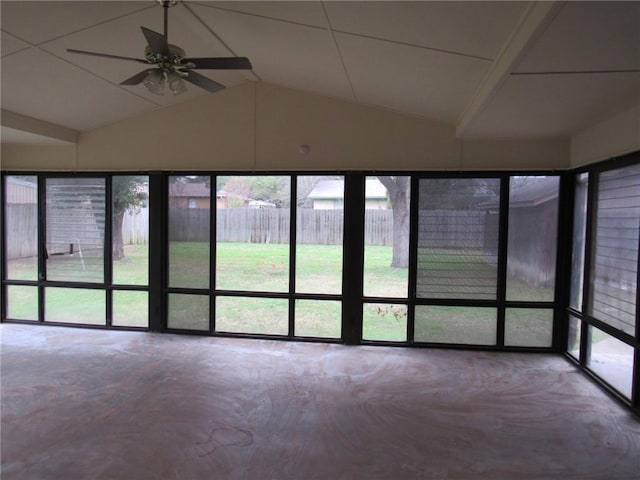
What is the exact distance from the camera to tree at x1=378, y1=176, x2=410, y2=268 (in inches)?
189

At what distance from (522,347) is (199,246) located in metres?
4.12

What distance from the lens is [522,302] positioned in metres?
4.63

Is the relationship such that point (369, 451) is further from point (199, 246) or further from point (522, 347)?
point (199, 246)

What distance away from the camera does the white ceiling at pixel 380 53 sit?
7.47 feet

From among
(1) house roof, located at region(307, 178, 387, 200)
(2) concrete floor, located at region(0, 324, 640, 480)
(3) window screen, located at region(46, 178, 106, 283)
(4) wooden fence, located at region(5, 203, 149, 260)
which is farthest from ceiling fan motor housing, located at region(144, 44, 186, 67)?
(4) wooden fence, located at region(5, 203, 149, 260)

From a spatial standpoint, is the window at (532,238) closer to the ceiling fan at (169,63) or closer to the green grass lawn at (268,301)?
the green grass lawn at (268,301)

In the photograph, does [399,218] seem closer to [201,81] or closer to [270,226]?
[270,226]

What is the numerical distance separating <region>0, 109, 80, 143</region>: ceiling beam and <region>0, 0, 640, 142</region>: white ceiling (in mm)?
85

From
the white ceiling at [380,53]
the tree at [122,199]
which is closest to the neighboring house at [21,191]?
the white ceiling at [380,53]

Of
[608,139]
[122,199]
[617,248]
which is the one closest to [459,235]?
[617,248]

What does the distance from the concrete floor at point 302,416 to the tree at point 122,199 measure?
1462mm

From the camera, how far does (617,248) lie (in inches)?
142

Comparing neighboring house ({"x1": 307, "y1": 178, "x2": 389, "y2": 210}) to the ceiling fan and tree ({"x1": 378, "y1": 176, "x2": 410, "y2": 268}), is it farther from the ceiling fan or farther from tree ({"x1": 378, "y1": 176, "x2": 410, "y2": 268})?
the ceiling fan

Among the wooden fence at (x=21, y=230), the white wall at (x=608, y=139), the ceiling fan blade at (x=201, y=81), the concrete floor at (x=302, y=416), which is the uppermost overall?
the ceiling fan blade at (x=201, y=81)
